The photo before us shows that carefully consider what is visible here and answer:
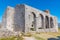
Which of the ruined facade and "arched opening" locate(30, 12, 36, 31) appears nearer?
the ruined facade

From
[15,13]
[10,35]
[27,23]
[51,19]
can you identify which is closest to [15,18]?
[15,13]

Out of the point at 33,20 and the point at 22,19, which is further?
the point at 33,20

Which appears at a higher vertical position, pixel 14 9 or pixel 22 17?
pixel 14 9

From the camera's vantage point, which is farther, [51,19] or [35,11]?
[51,19]

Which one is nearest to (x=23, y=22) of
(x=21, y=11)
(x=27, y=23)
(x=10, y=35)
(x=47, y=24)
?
(x=27, y=23)

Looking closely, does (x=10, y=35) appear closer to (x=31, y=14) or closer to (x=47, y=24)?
(x=31, y=14)

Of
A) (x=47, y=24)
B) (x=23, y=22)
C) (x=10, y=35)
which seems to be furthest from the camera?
(x=47, y=24)

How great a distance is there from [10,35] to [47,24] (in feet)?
65.7

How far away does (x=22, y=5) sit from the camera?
28656 mm

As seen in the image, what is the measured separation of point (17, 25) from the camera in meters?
29.4

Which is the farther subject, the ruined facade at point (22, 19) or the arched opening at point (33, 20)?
the arched opening at point (33, 20)

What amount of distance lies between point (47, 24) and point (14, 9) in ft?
42.1

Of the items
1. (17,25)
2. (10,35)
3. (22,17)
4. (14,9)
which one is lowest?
(10,35)

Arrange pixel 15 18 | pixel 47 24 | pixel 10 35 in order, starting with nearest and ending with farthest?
pixel 10 35 < pixel 15 18 < pixel 47 24
